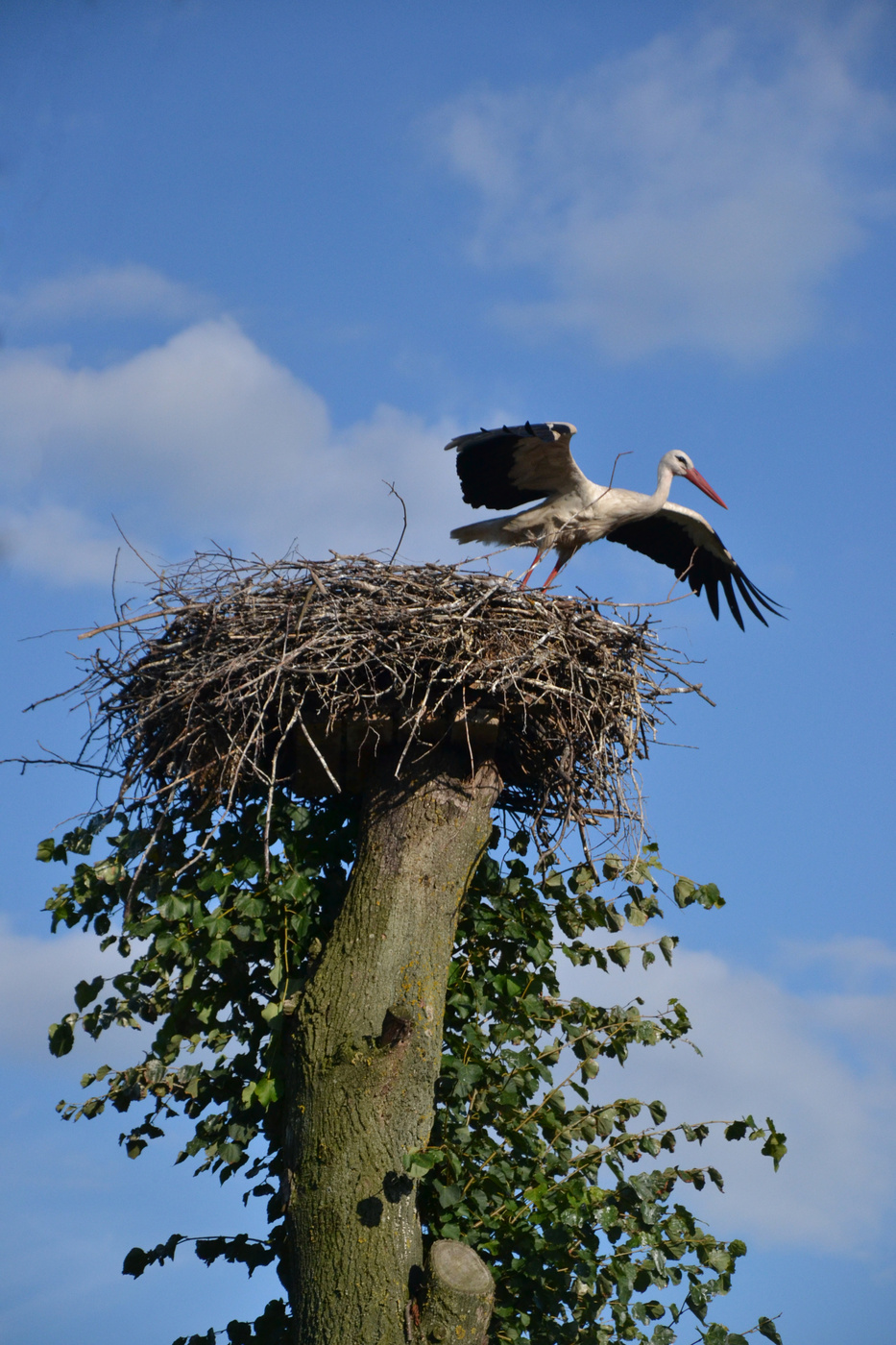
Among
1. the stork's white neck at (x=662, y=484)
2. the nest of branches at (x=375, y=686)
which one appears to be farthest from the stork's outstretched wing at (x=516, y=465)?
the nest of branches at (x=375, y=686)

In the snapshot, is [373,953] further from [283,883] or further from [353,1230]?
[353,1230]

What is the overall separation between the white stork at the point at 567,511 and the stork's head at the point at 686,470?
0.02 meters

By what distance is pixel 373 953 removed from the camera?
4508mm

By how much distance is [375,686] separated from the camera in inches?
190

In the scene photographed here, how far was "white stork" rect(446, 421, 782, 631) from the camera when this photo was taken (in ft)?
25.7

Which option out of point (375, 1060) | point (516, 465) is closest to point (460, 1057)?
point (375, 1060)

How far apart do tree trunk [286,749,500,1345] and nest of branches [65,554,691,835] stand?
10.9 inches

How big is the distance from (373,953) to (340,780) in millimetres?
878

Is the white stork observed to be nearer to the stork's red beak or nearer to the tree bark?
the stork's red beak

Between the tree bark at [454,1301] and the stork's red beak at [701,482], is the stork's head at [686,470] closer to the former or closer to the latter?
the stork's red beak at [701,482]

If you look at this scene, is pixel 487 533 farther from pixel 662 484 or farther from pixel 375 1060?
pixel 375 1060

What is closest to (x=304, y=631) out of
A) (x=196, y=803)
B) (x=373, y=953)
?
(x=196, y=803)

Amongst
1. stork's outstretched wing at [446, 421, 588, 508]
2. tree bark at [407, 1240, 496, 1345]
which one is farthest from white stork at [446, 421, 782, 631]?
tree bark at [407, 1240, 496, 1345]

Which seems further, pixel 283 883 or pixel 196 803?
pixel 196 803
